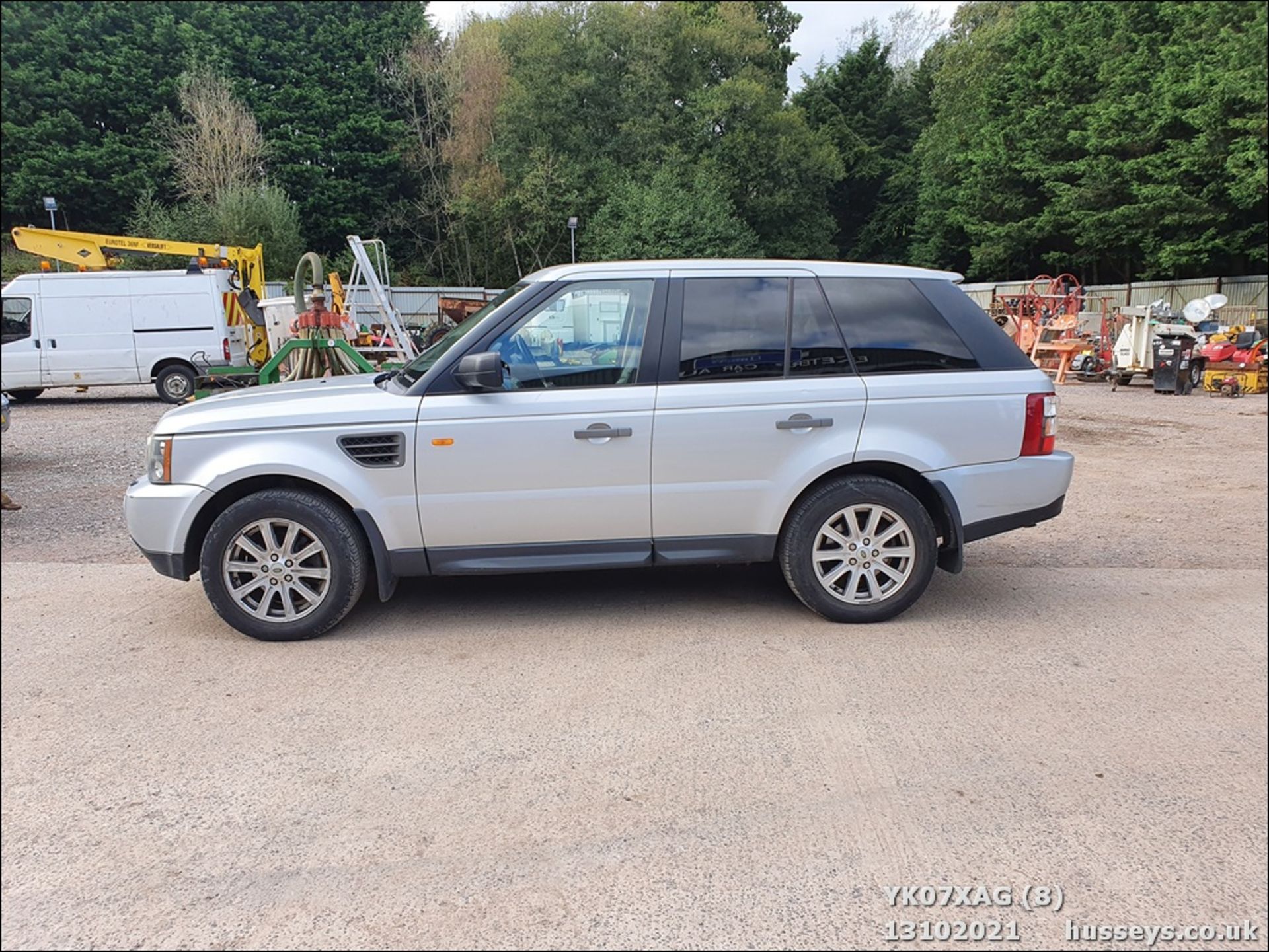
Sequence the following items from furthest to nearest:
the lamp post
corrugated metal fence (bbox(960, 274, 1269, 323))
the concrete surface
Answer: corrugated metal fence (bbox(960, 274, 1269, 323)), the lamp post, the concrete surface

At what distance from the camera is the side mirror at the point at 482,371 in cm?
441

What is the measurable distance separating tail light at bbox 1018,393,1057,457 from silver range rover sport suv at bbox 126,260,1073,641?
0.02 metres

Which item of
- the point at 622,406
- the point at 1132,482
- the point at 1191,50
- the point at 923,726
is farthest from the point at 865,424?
the point at 1132,482

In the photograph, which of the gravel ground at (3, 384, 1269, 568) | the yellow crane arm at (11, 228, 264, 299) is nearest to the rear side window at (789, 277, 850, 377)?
the gravel ground at (3, 384, 1269, 568)

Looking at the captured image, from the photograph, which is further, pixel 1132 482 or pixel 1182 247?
pixel 1182 247

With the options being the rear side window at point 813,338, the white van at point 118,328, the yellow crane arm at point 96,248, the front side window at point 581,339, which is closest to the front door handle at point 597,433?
the front side window at point 581,339

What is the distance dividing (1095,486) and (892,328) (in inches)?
193

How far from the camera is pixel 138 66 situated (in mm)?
10430

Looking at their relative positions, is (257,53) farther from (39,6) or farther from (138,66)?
(39,6)

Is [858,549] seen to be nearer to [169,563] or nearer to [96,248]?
[169,563]

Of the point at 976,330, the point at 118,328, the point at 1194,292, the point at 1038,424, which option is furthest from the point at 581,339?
the point at 118,328

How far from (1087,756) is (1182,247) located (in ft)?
27.9

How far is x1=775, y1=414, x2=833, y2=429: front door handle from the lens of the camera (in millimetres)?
4660

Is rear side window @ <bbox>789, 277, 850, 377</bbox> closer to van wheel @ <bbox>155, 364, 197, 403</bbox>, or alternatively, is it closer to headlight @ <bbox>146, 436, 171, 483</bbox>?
headlight @ <bbox>146, 436, 171, 483</bbox>
